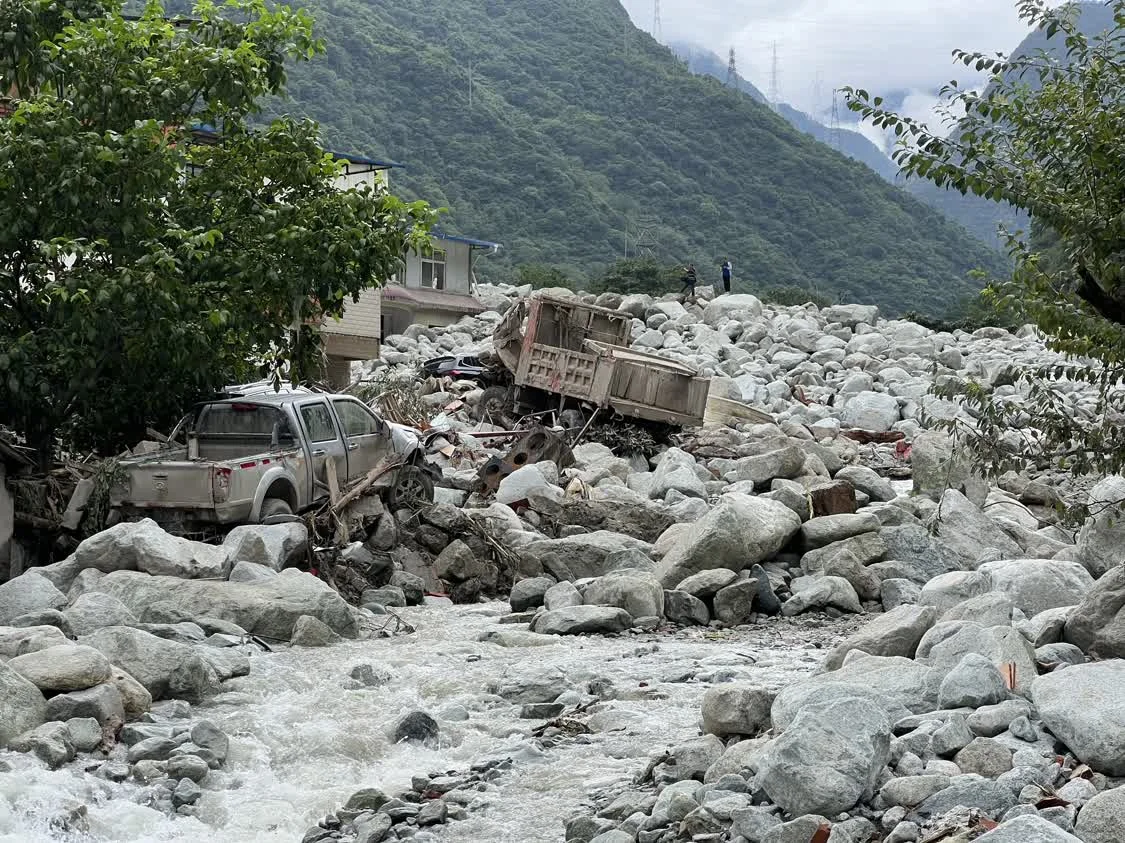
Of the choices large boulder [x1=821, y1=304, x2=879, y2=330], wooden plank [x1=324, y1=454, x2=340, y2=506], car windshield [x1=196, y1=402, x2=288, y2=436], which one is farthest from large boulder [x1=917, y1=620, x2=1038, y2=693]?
large boulder [x1=821, y1=304, x2=879, y2=330]

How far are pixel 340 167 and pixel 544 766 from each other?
868 cm

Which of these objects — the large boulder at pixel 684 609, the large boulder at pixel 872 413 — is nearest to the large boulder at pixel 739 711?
the large boulder at pixel 684 609

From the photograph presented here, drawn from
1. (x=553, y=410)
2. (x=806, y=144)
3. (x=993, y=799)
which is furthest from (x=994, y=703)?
(x=806, y=144)

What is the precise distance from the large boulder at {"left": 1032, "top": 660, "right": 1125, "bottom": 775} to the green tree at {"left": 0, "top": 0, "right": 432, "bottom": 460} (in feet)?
28.2

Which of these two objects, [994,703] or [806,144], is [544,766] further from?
[806,144]

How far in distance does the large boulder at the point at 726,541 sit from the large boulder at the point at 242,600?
3.45 meters

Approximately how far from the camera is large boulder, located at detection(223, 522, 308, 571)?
1167 cm

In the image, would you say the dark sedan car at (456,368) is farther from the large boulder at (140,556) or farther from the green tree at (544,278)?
the green tree at (544,278)

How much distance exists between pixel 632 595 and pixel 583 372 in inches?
449

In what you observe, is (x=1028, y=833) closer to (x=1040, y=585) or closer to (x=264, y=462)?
(x=1040, y=585)

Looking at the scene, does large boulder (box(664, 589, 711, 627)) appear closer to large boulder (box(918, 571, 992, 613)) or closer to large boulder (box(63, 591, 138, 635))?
large boulder (box(918, 571, 992, 613))

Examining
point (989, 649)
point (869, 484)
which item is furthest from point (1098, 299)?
point (869, 484)

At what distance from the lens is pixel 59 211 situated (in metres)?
12.6

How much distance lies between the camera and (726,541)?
12.9 metres
